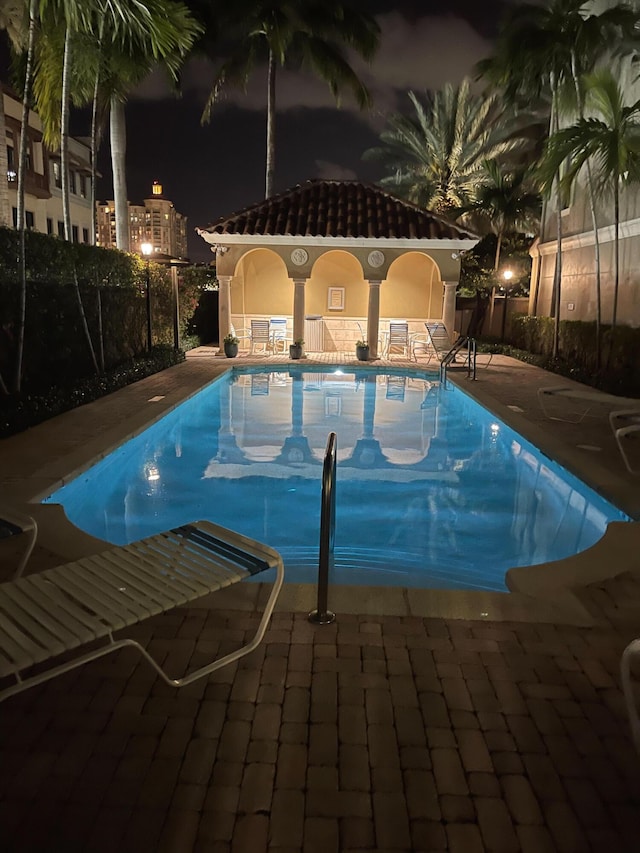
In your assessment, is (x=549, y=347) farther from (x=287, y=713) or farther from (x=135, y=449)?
(x=287, y=713)

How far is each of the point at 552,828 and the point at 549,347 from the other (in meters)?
16.3

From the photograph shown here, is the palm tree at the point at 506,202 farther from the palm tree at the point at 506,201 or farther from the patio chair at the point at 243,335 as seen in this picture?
the patio chair at the point at 243,335

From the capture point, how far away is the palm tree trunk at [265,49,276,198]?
848 inches

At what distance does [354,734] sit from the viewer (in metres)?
2.48

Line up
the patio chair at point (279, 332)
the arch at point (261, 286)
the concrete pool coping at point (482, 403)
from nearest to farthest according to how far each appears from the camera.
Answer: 1. the concrete pool coping at point (482, 403)
2. the patio chair at point (279, 332)
3. the arch at point (261, 286)

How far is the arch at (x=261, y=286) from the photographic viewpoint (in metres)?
20.2

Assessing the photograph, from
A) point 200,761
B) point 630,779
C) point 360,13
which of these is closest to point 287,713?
point 200,761

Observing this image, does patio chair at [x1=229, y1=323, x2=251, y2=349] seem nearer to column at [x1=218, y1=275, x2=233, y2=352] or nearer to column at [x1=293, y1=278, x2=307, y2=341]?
column at [x1=218, y1=275, x2=233, y2=352]

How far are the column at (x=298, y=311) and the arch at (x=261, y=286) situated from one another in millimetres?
2967

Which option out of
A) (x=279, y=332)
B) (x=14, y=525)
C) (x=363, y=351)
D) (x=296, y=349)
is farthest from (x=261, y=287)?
(x=14, y=525)

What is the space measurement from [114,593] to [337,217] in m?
16.9

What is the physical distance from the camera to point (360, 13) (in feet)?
68.6

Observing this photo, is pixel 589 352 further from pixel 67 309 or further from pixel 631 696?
pixel 631 696

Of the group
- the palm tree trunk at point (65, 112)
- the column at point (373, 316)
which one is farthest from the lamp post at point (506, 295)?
the palm tree trunk at point (65, 112)
